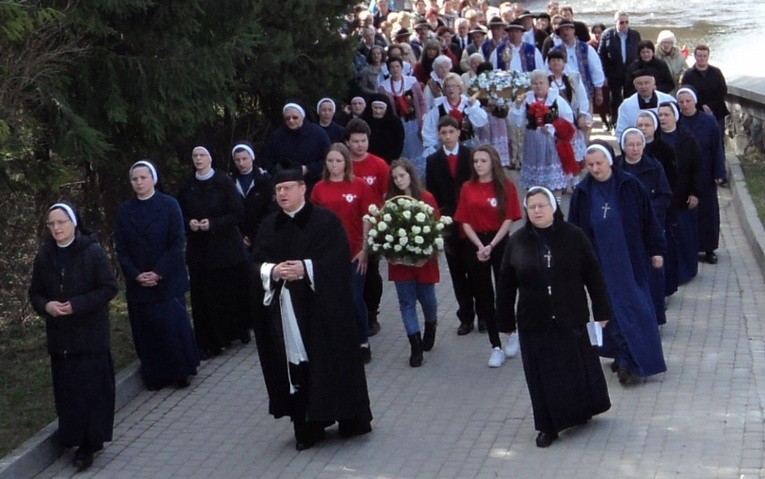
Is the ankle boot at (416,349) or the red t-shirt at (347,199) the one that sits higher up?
the red t-shirt at (347,199)

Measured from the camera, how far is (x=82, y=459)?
1002 centimetres

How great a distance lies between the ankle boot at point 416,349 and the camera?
12.0 m

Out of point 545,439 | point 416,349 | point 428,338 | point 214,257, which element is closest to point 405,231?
point 416,349

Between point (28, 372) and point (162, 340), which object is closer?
point (162, 340)

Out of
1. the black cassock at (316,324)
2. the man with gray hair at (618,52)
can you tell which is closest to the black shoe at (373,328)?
the black cassock at (316,324)

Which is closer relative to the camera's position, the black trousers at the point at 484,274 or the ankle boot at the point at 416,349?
the ankle boot at the point at 416,349

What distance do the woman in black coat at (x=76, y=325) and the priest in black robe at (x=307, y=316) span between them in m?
1.10

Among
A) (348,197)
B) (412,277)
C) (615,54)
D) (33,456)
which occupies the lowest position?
(33,456)

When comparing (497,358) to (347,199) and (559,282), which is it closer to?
(347,199)

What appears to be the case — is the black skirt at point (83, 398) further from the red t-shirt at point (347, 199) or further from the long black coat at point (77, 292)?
the red t-shirt at point (347, 199)

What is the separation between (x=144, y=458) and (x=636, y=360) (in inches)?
146

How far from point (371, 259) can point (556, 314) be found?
322 cm

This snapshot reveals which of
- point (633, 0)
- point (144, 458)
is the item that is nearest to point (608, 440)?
point (144, 458)

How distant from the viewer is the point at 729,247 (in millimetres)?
16094
